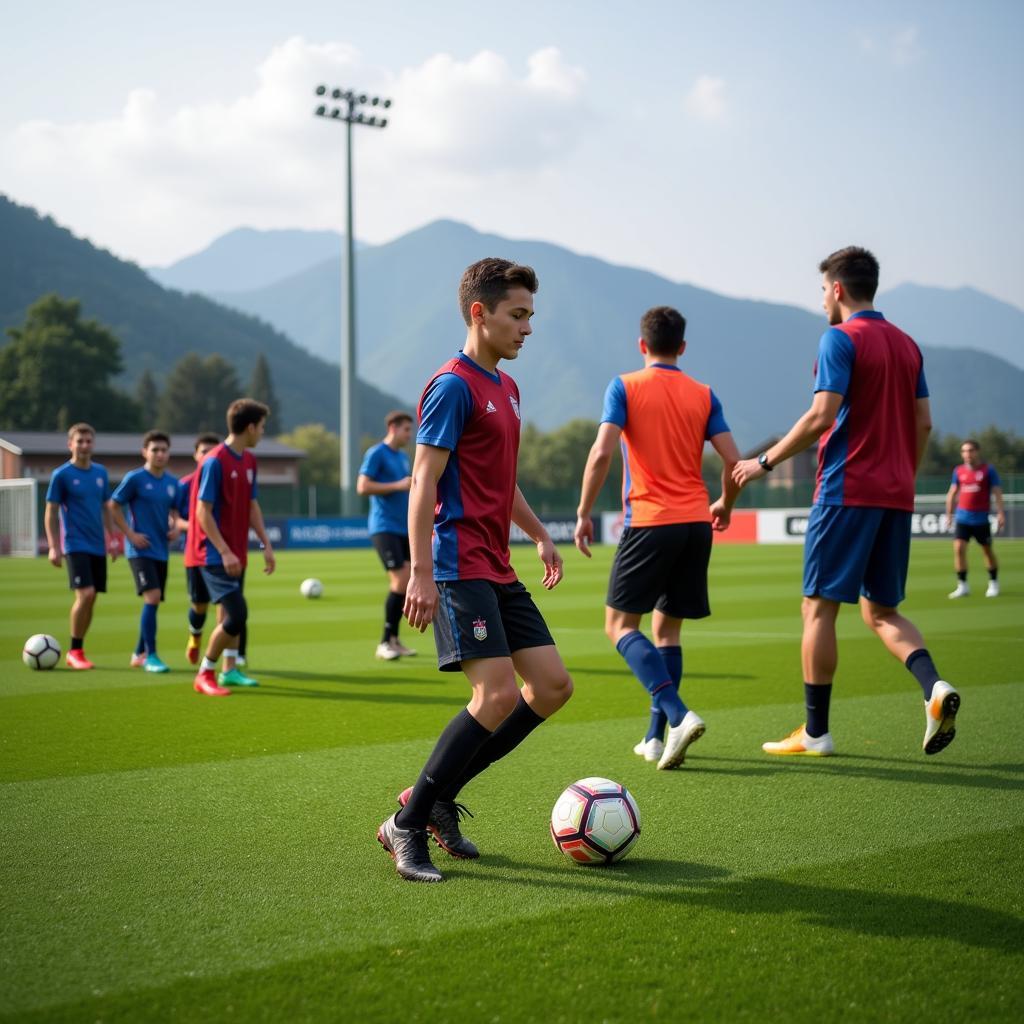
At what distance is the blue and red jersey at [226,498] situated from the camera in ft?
28.9

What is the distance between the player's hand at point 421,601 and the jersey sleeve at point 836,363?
2.64 metres

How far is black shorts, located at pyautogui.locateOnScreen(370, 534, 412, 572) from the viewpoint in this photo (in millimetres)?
11055

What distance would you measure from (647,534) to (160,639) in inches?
334

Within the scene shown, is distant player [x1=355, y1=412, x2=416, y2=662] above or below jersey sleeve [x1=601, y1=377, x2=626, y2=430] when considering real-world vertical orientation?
below

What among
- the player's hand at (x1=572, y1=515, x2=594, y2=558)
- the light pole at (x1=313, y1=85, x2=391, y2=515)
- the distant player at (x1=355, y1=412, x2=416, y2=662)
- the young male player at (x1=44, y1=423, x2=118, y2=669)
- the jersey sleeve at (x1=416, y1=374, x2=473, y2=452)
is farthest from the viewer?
the light pole at (x1=313, y1=85, x2=391, y2=515)

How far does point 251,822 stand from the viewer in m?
4.93

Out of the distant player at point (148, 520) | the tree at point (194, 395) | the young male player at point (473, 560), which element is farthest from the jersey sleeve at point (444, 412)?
the tree at point (194, 395)

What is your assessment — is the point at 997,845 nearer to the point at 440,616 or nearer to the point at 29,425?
the point at 440,616

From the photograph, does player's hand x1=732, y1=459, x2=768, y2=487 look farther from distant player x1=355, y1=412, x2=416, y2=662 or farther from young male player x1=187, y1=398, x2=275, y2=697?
distant player x1=355, y1=412, x2=416, y2=662

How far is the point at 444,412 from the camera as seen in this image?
13.5 ft

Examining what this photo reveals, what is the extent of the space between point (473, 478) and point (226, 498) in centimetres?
515

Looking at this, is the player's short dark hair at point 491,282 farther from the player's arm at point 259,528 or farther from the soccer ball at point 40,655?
the soccer ball at point 40,655

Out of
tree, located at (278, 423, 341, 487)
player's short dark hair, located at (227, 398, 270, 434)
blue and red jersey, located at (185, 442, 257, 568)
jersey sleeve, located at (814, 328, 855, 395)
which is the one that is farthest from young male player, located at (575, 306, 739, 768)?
tree, located at (278, 423, 341, 487)

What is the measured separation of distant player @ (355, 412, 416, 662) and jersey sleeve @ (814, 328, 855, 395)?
18.7 ft
